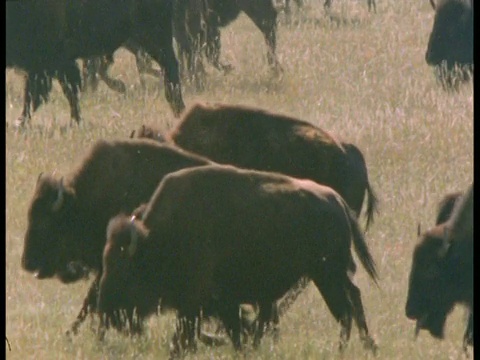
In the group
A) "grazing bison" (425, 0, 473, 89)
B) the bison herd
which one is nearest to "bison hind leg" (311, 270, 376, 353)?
the bison herd

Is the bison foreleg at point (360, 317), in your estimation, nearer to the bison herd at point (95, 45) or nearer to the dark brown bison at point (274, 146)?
the dark brown bison at point (274, 146)

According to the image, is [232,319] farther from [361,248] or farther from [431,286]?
[431,286]

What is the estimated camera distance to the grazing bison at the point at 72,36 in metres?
11.5

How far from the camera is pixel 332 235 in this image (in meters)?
6.32

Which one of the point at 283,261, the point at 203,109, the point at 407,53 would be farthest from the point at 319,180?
the point at 407,53

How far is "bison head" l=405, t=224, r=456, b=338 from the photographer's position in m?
6.18

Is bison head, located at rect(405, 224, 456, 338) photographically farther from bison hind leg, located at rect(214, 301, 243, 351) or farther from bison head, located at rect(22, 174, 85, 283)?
bison head, located at rect(22, 174, 85, 283)

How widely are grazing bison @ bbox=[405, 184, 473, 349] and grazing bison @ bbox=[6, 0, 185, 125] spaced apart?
5454 millimetres

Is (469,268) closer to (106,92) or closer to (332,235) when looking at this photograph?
(332,235)

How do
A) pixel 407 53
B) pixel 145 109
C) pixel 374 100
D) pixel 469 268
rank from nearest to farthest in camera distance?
pixel 469 268 < pixel 145 109 < pixel 374 100 < pixel 407 53

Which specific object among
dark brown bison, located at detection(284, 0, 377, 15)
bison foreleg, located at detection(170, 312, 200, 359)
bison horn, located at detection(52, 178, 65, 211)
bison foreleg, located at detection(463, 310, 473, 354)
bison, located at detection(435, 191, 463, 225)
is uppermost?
bison horn, located at detection(52, 178, 65, 211)

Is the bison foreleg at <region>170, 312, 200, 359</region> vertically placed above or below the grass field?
above

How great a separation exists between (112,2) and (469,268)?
248 inches

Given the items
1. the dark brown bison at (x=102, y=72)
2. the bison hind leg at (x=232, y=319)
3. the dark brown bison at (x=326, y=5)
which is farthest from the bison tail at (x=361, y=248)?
the dark brown bison at (x=326, y=5)
